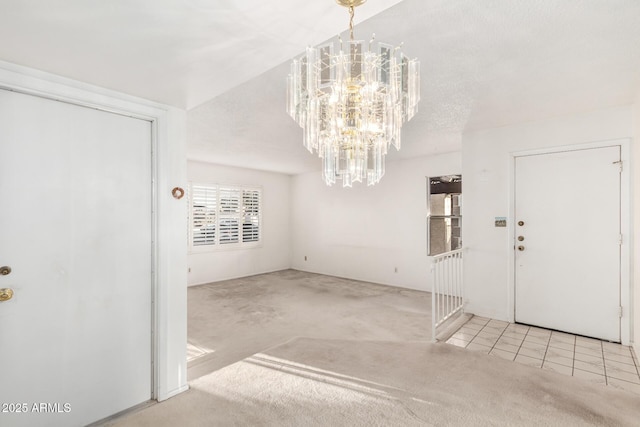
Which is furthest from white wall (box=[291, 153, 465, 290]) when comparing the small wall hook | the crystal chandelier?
the small wall hook

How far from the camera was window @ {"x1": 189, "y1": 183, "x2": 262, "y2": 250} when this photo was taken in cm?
584

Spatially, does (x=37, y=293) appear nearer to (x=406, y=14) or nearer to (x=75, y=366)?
(x=75, y=366)

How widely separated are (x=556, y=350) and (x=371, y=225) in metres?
3.59

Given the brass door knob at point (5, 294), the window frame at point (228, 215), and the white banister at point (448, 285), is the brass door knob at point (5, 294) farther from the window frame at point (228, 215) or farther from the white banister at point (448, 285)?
the window frame at point (228, 215)

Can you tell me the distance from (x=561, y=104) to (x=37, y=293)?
4.28 meters

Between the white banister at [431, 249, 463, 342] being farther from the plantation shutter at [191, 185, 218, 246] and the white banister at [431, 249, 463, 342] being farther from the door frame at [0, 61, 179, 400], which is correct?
the plantation shutter at [191, 185, 218, 246]

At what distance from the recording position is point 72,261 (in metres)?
1.83

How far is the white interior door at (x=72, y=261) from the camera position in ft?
5.40

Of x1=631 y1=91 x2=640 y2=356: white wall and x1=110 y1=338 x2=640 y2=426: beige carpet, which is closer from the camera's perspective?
x1=110 y1=338 x2=640 y2=426: beige carpet

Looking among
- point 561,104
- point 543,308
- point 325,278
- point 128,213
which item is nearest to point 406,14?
point 128,213

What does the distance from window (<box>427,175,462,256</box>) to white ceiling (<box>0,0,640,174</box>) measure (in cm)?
227

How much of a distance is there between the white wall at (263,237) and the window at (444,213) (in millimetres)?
3508

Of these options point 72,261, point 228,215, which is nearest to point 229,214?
point 228,215

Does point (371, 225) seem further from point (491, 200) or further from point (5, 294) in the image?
point (5, 294)
